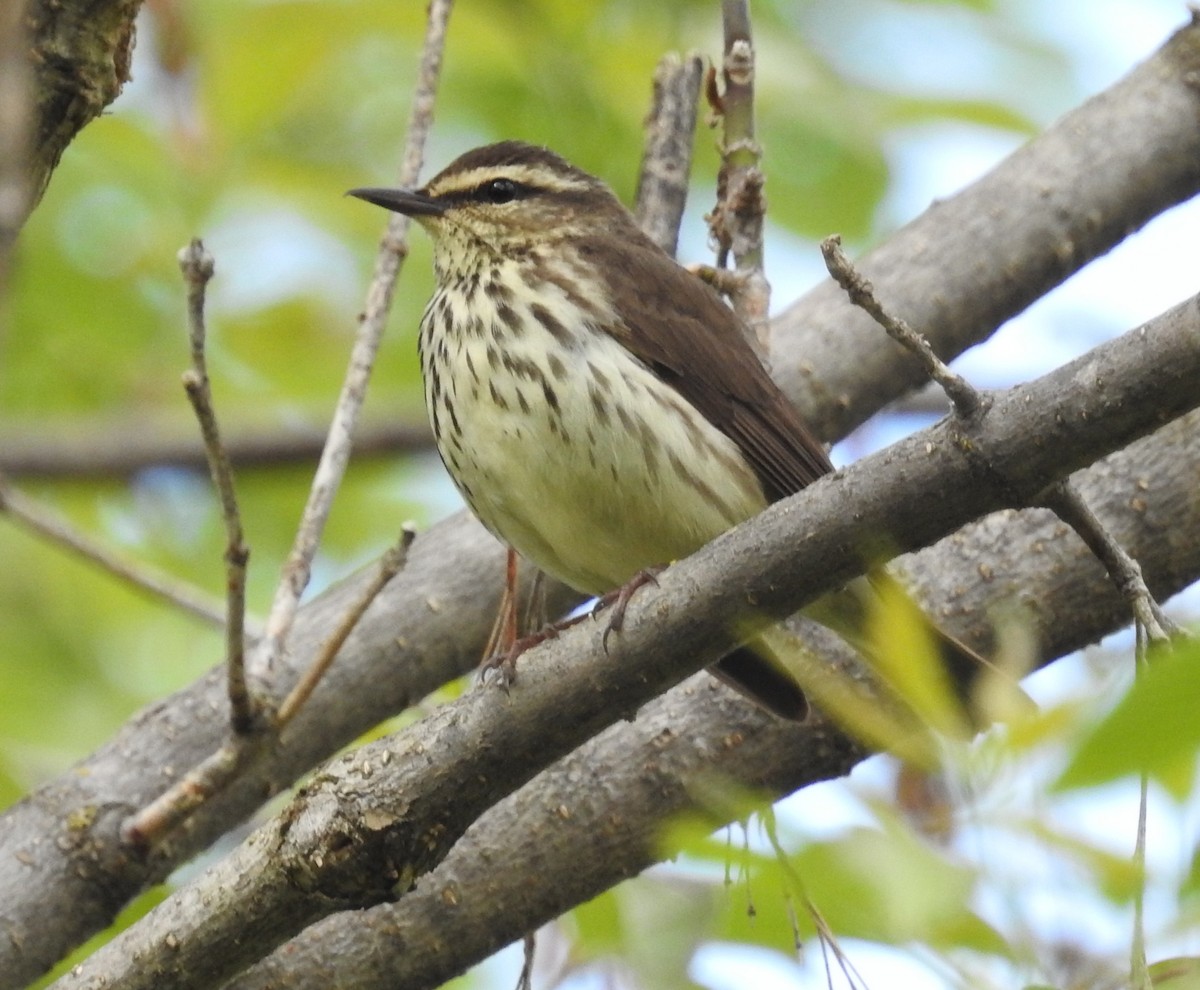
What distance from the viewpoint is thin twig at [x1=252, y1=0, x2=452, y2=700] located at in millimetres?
3832

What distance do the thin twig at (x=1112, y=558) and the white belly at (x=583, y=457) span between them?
4.84 ft

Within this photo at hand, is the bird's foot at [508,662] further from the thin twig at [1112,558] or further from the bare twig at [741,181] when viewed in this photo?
the bare twig at [741,181]

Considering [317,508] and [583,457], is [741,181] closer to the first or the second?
[583,457]

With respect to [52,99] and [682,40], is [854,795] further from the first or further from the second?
[682,40]

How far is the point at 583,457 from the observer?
4215mm

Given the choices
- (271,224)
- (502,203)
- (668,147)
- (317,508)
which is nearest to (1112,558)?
(317,508)

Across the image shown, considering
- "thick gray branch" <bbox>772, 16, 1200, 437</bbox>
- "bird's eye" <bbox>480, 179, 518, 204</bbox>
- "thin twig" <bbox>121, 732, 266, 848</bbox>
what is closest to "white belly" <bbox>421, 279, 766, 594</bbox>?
"thick gray branch" <bbox>772, 16, 1200, 437</bbox>

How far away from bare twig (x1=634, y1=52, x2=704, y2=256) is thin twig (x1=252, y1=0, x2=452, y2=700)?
Result: 2.31ft

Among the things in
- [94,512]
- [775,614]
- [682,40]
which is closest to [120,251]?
[94,512]

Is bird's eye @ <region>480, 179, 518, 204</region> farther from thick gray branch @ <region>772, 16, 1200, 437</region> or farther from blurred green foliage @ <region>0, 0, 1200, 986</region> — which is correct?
thick gray branch @ <region>772, 16, 1200, 437</region>

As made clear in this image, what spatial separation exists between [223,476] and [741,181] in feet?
6.47

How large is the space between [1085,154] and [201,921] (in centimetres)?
324

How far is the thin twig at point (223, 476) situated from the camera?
2.84 metres

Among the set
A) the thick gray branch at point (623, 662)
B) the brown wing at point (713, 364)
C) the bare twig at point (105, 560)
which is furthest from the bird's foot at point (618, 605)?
the bare twig at point (105, 560)
